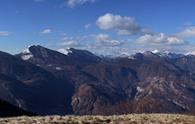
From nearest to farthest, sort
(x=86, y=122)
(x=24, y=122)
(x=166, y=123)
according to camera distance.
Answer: (x=24, y=122), (x=86, y=122), (x=166, y=123)

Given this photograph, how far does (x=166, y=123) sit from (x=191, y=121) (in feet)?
9.62

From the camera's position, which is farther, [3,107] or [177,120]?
[3,107]

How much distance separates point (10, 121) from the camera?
35250mm

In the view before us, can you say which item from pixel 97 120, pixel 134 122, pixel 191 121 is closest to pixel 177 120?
pixel 191 121

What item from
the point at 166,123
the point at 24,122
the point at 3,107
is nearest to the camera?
the point at 24,122

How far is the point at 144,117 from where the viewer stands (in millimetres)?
41438

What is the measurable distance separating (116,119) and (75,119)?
3.94m

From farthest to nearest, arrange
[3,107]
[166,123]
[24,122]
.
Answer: [3,107]
[166,123]
[24,122]

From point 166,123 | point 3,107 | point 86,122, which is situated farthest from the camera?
point 3,107

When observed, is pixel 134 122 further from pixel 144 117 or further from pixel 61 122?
pixel 61 122

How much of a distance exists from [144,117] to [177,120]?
296cm

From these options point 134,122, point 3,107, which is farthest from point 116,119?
point 3,107

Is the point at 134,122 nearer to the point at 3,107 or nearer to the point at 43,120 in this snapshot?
the point at 43,120

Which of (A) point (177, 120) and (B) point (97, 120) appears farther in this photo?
(A) point (177, 120)
